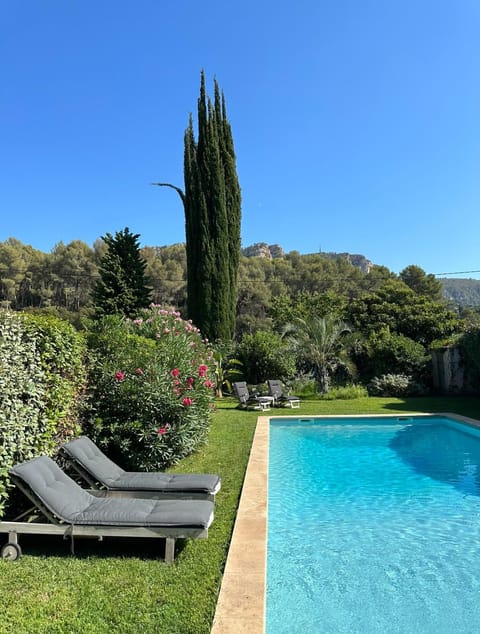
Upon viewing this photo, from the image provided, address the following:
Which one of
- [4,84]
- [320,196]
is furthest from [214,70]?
[4,84]

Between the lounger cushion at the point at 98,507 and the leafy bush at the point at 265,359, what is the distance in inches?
594

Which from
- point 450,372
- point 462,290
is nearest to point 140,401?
point 450,372

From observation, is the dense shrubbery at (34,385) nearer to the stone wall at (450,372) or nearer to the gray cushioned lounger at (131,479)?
the gray cushioned lounger at (131,479)

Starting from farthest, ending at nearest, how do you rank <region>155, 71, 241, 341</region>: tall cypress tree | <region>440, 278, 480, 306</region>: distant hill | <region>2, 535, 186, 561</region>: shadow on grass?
1. <region>440, 278, 480, 306</region>: distant hill
2. <region>155, 71, 241, 341</region>: tall cypress tree
3. <region>2, 535, 186, 561</region>: shadow on grass

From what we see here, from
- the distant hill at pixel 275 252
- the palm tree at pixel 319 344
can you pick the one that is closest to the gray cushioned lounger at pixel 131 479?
the palm tree at pixel 319 344

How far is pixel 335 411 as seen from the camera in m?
14.6

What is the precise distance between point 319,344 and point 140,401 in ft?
44.6

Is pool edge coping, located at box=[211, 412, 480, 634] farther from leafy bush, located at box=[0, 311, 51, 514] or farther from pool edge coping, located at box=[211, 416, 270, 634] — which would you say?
leafy bush, located at box=[0, 311, 51, 514]

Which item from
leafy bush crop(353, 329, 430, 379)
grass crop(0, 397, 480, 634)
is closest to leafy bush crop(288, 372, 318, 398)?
leafy bush crop(353, 329, 430, 379)

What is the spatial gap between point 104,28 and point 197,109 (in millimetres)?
13179

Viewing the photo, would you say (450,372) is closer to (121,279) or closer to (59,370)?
(121,279)

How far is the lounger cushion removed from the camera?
4.03 meters

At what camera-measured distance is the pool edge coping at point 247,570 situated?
9.94 ft

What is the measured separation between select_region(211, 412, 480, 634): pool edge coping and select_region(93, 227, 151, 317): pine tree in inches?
527
